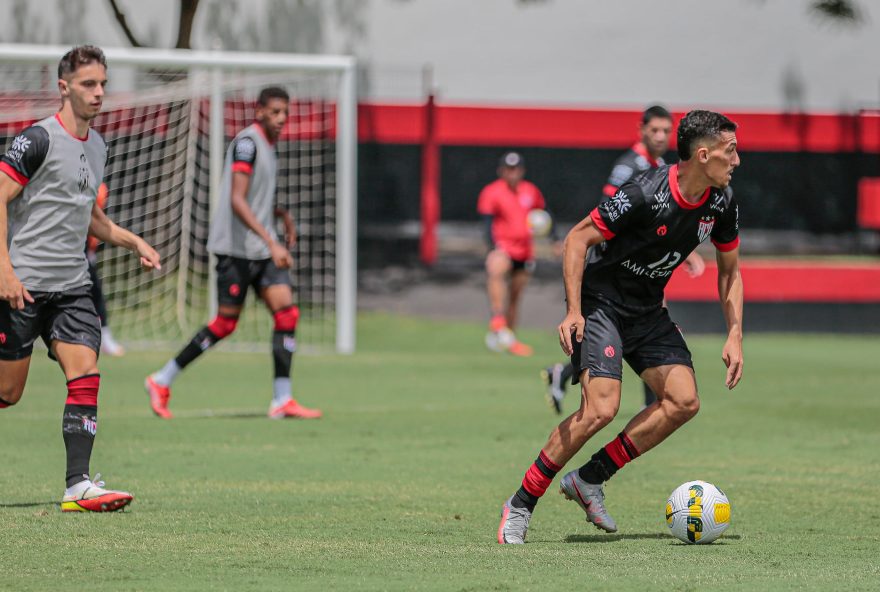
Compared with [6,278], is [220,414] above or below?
below

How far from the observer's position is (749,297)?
20.7m

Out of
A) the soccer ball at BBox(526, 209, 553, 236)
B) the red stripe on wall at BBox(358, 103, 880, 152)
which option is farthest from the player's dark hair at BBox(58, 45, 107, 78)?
the red stripe on wall at BBox(358, 103, 880, 152)

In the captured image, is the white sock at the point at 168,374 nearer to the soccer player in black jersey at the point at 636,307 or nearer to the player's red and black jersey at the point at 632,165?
the player's red and black jersey at the point at 632,165

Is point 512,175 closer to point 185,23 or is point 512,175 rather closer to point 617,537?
point 185,23

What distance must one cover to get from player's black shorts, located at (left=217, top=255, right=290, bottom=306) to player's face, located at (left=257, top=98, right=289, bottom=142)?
99cm

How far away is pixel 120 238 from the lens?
7.48 m

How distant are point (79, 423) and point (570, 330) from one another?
2.50m

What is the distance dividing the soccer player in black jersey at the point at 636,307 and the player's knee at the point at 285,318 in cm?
430

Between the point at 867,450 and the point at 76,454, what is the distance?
553 centimetres

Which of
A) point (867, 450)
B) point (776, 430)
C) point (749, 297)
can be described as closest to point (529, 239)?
point (749, 297)

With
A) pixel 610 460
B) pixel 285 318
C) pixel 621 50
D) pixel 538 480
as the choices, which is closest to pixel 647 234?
pixel 610 460

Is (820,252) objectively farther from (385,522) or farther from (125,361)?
(385,522)

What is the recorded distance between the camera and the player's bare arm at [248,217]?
411 inches

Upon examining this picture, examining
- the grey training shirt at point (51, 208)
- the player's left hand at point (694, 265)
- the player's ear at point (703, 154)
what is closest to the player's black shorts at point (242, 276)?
the player's left hand at point (694, 265)
